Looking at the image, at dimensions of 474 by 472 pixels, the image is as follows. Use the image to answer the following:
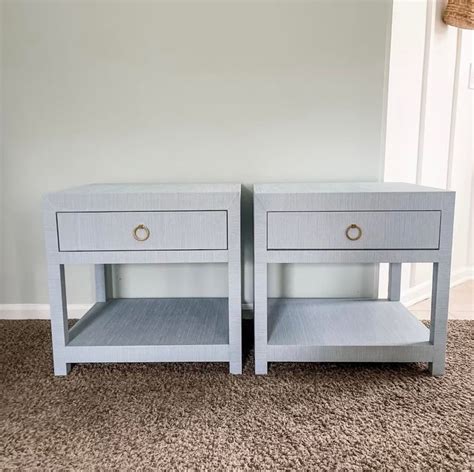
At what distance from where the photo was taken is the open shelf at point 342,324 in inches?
56.8

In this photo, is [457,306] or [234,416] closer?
[234,416]

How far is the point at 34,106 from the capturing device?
178 cm

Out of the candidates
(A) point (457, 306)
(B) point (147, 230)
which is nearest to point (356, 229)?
(B) point (147, 230)

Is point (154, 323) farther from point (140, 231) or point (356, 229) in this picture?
point (356, 229)

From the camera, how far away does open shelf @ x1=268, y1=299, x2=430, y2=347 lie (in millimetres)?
1443

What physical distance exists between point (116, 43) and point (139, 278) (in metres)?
0.90

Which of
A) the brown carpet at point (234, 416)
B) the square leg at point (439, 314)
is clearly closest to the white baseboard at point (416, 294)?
the brown carpet at point (234, 416)

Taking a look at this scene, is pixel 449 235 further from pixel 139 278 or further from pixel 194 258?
pixel 139 278

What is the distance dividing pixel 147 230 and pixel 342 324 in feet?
2.36

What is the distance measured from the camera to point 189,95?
1.77 m

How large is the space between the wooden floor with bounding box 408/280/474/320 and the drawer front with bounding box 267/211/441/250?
2.22ft

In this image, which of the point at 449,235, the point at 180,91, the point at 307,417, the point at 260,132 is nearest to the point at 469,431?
the point at 307,417

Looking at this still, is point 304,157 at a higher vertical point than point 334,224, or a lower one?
higher

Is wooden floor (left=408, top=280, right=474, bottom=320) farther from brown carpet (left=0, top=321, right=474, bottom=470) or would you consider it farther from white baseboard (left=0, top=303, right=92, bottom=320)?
white baseboard (left=0, top=303, right=92, bottom=320)
